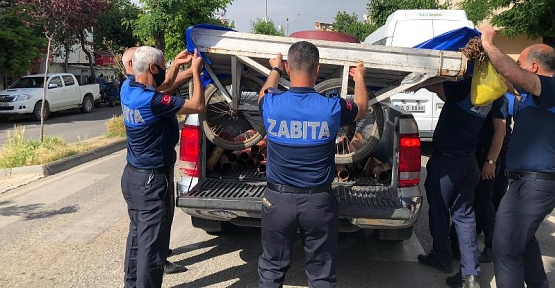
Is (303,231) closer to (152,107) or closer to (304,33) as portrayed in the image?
(152,107)

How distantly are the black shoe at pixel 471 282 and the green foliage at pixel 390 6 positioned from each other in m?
21.0

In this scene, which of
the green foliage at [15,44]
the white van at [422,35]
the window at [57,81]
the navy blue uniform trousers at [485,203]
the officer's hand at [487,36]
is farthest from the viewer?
the window at [57,81]

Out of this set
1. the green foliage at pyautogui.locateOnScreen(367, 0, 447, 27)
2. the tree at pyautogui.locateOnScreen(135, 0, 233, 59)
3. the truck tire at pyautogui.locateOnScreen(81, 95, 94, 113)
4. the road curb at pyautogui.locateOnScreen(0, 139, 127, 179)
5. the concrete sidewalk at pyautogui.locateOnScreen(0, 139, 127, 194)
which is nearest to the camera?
the concrete sidewalk at pyautogui.locateOnScreen(0, 139, 127, 194)

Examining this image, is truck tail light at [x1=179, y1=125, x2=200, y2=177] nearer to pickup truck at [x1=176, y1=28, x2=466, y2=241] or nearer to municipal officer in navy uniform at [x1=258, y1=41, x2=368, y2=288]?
pickup truck at [x1=176, y1=28, x2=466, y2=241]

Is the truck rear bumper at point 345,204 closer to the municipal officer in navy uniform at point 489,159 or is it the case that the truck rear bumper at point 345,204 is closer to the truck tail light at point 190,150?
the truck tail light at point 190,150

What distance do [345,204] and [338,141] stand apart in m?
0.85

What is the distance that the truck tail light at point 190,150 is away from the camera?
13.9ft

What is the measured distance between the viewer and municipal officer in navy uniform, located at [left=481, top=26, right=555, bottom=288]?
313 cm

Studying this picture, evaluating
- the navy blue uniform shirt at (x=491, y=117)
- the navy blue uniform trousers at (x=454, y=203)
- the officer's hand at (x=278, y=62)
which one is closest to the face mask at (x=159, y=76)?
the officer's hand at (x=278, y=62)

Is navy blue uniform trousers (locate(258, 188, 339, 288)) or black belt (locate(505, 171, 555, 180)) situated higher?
black belt (locate(505, 171, 555, 180))

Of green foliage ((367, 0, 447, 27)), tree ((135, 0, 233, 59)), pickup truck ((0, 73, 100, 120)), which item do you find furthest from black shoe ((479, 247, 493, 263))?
green foliage ((367, 0, 447, 27))

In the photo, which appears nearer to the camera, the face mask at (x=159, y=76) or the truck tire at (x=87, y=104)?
the face mask at (x=159, y=76)

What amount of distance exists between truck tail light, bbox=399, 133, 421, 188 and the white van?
5367 millimetres

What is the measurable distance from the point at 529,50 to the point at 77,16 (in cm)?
2012
